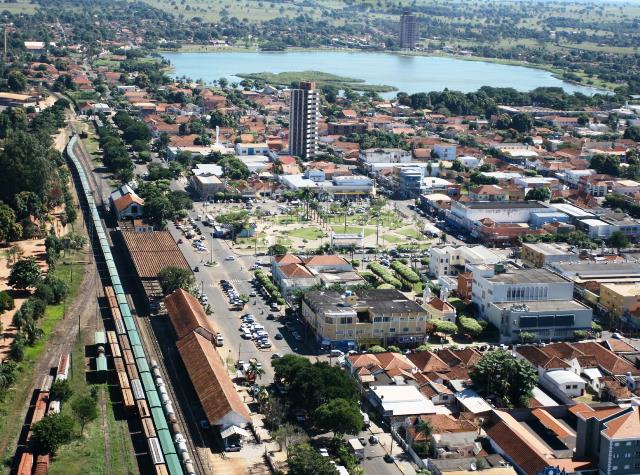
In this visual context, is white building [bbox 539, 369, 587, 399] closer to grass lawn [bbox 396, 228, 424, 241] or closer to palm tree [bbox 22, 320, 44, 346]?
palm tree [bbox 22, 320, 44, 346]

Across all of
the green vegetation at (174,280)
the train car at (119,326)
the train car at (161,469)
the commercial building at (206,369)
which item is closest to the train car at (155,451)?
the train car at (161,469)

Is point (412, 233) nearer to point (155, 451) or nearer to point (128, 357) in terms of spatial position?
point (128, 357)

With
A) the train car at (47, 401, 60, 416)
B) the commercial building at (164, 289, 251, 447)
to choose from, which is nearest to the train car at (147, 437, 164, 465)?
the commercial building at (164, 289, 251, 447)

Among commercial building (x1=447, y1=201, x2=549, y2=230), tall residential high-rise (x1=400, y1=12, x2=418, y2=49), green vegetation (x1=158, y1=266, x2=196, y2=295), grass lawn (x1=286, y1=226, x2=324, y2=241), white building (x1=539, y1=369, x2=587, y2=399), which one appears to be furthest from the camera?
tall residential high-rise (x1=400, y1=12, x2=418, y2=49)

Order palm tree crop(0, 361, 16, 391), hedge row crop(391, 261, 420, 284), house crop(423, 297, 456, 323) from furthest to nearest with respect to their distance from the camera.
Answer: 1. hedge row crop(391, 261, 420, 284)
2. house crop(423, 297, 456, 323)
3. palm tree crop(0, 361, 16, 391)

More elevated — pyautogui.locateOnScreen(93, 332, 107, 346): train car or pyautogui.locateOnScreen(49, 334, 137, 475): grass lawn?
pyautogui.locateOnScreen(93, 332, 107, 346): train car

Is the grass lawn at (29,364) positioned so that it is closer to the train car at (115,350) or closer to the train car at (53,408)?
the train car at (53,408)
